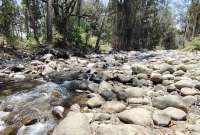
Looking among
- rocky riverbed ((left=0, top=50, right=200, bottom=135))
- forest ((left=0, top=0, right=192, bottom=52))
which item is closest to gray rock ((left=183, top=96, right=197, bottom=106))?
rocky riverbed ((left=0, top=50, right=200, bottom=135))

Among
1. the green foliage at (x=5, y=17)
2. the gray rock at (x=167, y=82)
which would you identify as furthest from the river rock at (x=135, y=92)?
the green foliage at (x=5, y=17)

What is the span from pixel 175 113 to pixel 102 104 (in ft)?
3.98

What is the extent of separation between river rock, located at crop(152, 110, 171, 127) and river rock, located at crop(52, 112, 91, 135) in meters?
0.90

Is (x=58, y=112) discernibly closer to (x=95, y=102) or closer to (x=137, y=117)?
(x=95, y=102)

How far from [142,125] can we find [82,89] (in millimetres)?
2373

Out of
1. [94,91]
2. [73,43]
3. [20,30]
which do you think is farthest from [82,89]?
[20,30]

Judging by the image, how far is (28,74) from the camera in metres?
7.41

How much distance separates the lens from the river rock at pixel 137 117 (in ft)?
11.5

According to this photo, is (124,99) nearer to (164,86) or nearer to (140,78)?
(164,86)

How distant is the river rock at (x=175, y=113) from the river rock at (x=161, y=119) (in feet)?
0.24

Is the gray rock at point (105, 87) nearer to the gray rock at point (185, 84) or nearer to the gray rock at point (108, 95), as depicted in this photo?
the gray rock at point (108, 95)

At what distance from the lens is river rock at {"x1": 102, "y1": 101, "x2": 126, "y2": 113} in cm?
408

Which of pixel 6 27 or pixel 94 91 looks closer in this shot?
pixel 94 91

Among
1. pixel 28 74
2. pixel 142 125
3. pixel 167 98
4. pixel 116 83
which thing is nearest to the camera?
pixel 142 125
